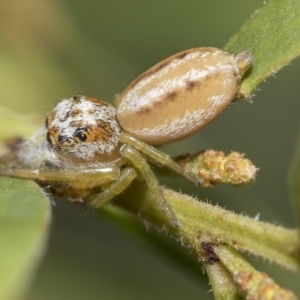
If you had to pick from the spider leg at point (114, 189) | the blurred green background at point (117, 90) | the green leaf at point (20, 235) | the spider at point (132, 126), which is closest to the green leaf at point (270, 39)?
the spider at point (132, 126)

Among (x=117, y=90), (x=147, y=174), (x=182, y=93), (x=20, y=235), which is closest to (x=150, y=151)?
(x=147, y=174)

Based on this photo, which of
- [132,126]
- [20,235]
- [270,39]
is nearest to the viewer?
[20,235]

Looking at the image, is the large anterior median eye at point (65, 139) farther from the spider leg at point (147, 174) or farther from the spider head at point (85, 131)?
the spider leg at point (147, 174)

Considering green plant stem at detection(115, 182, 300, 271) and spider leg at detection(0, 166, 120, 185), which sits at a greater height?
spider leg at detection(0, 166, 120, 185)

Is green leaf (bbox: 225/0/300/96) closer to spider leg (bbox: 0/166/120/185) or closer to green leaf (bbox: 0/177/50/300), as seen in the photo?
spider leg (bbox: 0/166/120/185)

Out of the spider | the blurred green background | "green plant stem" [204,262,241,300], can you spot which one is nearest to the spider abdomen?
the spider

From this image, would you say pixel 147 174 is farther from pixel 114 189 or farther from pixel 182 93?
pixel 182 93
